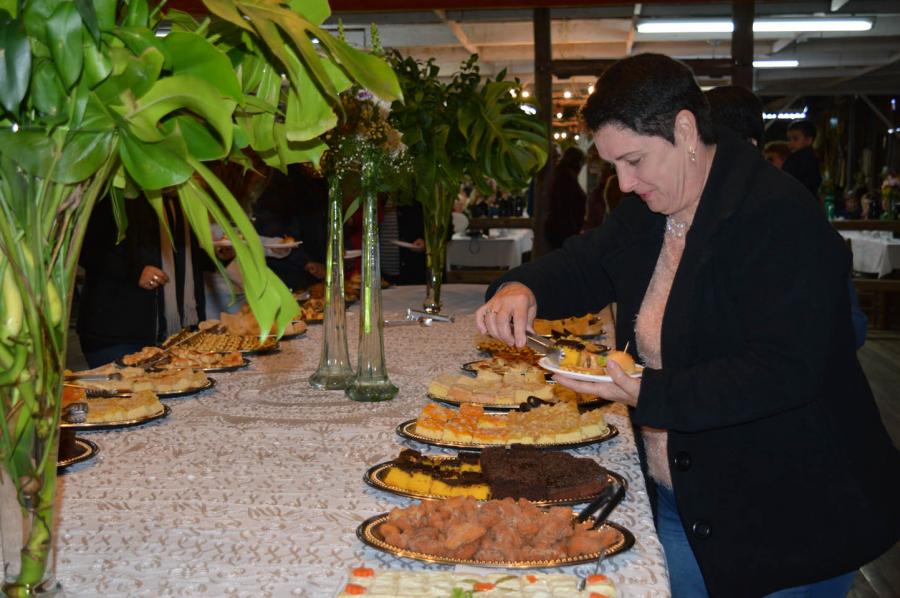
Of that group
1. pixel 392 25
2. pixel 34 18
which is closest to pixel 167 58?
pixel 34 18

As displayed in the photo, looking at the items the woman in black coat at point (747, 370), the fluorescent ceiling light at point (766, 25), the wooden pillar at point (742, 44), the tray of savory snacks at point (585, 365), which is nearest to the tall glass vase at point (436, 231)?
the tray of savory snacks at point (585, 365)

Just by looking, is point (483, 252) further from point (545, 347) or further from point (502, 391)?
point (545, 347)

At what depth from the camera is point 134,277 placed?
3570 millimetres

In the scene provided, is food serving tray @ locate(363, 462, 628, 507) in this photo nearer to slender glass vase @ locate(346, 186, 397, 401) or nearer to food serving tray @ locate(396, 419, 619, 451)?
food serving tray @ locate(396, 419, 619, 451)

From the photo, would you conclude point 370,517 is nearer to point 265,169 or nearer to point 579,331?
point 579,331

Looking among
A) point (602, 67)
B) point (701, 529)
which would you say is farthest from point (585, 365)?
point (602, 67)

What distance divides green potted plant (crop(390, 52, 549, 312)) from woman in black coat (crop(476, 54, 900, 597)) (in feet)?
6.10

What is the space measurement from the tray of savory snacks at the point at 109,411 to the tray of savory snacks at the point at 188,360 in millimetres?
431

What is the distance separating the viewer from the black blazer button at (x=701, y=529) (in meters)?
1.79

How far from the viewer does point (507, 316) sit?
215 cm

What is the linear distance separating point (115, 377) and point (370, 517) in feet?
3.95

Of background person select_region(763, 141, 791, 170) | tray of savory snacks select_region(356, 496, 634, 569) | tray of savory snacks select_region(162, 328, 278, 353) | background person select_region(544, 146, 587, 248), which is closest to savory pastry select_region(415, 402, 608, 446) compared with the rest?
tray of savory snacks select_region(356, 496, 634, 569)

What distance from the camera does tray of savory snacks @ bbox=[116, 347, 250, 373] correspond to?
2730mm

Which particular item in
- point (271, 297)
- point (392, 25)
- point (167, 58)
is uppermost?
point (392, 25)
